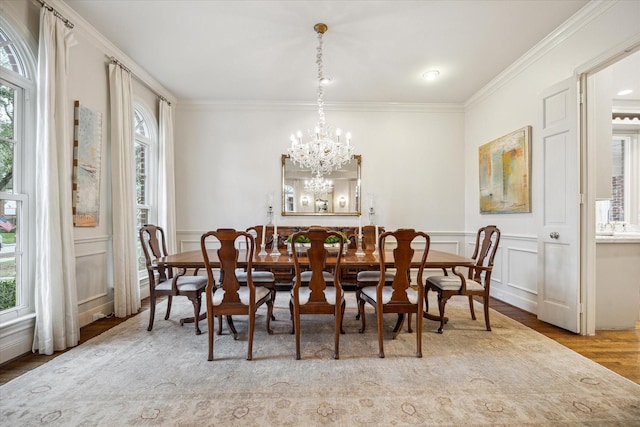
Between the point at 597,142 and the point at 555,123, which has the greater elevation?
the point at 555,123

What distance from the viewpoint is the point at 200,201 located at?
490 centimetres

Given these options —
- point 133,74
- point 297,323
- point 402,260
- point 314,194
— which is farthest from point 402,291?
point 133,74

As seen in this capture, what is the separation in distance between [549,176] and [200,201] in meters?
4.91

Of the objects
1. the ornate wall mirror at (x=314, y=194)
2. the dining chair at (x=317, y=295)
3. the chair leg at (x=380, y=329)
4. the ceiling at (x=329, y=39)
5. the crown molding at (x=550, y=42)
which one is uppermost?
the ceiling at (x=329, y=39)

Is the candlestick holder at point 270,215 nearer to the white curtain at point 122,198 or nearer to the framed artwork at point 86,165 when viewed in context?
the white curtain at point 122,198

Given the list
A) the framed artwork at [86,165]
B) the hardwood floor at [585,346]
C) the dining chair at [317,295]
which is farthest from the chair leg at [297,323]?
the framed artwork at [86,165]

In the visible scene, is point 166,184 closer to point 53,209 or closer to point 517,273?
point 53,209

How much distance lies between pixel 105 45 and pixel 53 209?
6.57 feet

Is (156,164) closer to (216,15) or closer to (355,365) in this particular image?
(216,15)

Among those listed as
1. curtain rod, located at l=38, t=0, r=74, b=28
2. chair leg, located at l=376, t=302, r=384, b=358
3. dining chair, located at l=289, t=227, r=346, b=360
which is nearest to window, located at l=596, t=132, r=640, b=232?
chair leg, located at l=376, t=302, r=384, b=358

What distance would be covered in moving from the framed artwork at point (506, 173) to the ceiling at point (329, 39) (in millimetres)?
992

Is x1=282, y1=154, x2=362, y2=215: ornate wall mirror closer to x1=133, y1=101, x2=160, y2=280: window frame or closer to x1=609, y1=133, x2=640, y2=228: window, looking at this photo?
x1=133, y1=101, x2=160, y2=280: window frame

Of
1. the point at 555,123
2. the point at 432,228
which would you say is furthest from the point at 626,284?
the point at 432,228

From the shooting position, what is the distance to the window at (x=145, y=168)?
411cm
